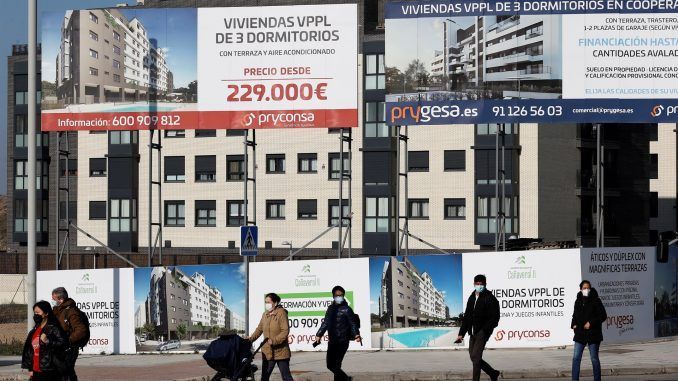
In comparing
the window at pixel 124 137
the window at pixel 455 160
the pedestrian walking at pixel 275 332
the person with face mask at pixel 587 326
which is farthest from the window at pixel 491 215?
the pedestrian walking at pixel 275 332

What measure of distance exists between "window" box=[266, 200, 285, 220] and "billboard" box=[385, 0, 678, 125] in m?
36.7

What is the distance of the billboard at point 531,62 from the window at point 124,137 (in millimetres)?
38652

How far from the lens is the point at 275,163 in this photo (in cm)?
6875

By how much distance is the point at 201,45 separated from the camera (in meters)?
33.2

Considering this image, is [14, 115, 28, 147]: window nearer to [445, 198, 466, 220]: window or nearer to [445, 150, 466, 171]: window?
[445, 150, 466, 171]: window

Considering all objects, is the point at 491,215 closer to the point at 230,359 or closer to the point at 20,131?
the point at 20,131

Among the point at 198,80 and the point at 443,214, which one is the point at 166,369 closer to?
the point at 198,80

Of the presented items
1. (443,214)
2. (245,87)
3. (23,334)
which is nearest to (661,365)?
(245,87)

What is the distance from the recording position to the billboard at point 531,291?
26183 millimetres

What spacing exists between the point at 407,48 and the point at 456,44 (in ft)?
4.11

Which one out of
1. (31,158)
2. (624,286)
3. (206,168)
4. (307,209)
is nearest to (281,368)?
(31,158)

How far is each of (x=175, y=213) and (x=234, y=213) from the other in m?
3.56

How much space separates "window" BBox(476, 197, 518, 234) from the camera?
208 ft

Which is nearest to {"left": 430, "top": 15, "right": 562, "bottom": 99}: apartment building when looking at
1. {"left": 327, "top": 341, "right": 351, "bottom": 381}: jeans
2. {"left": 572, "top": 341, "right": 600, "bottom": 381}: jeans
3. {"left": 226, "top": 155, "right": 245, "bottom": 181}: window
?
{"left": 572, "top": 341, "right": 600, "bottom": 381}: jeans
